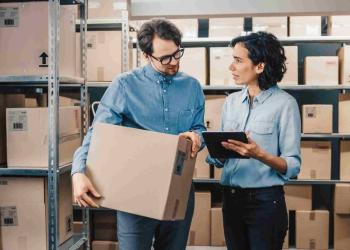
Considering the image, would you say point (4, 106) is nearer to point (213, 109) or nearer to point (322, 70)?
point (213, 109)

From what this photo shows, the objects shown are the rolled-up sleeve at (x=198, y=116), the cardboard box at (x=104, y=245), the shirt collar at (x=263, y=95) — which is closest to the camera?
the rolled-up sleeve at (x=198, y=116)

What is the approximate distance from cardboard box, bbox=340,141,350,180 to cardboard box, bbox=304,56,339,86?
20.5 inches

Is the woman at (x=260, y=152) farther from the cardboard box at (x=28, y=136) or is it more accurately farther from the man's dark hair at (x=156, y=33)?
the cardboard box at (x=28, y=136)

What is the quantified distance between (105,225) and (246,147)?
232 centimetres

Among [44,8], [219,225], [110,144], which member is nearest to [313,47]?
[219,225]

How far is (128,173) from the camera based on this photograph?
64.1 inches

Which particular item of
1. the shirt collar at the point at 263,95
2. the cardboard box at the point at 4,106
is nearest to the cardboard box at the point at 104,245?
the cardboard box at the point at 4,106

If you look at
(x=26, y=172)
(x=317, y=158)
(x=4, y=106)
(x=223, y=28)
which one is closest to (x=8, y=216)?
(x=26, y=172)

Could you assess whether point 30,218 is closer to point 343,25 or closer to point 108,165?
point 108,165

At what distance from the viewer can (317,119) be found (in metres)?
4.04

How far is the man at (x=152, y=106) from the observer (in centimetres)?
173

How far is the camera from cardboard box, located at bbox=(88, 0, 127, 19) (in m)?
3.62

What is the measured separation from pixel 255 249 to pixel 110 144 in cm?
73

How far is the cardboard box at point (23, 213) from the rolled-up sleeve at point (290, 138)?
114 centimetres
